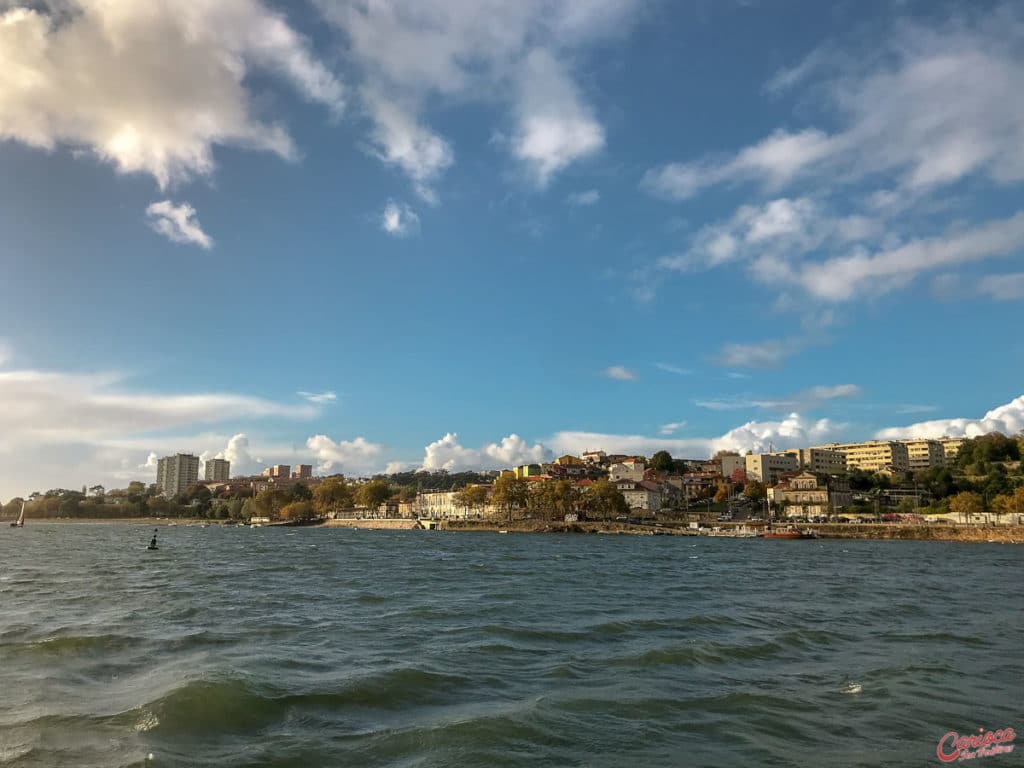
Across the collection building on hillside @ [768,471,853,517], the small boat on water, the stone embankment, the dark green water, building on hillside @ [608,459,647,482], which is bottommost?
the stone embankment

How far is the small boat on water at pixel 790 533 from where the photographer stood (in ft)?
341

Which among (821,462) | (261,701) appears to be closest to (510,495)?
(821,462)

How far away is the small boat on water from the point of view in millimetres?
104000

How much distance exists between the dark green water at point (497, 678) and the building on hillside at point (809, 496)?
118311mm

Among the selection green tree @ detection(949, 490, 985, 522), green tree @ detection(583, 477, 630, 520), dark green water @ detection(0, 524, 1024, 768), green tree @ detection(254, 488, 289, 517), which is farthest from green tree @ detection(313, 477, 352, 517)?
dark green water @ detection(0, 524, 1024, 768)

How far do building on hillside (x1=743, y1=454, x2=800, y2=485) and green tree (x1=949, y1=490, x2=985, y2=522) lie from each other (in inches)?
2931

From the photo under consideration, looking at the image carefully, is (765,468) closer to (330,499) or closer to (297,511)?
(330,499)

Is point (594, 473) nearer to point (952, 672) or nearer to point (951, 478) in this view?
point (951, 478)

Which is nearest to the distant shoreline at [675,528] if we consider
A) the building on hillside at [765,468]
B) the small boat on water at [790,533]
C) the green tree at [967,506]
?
the small boat on water at [790,533]

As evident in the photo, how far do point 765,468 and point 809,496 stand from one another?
49806 millimetres

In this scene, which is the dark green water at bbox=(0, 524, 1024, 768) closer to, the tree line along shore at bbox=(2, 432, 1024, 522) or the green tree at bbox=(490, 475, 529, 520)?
the tree line along shore at bbox=(2, 432, 1024, 522)

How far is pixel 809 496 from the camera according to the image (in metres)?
140

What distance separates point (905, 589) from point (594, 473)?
165884mm

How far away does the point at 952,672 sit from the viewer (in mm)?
12953
